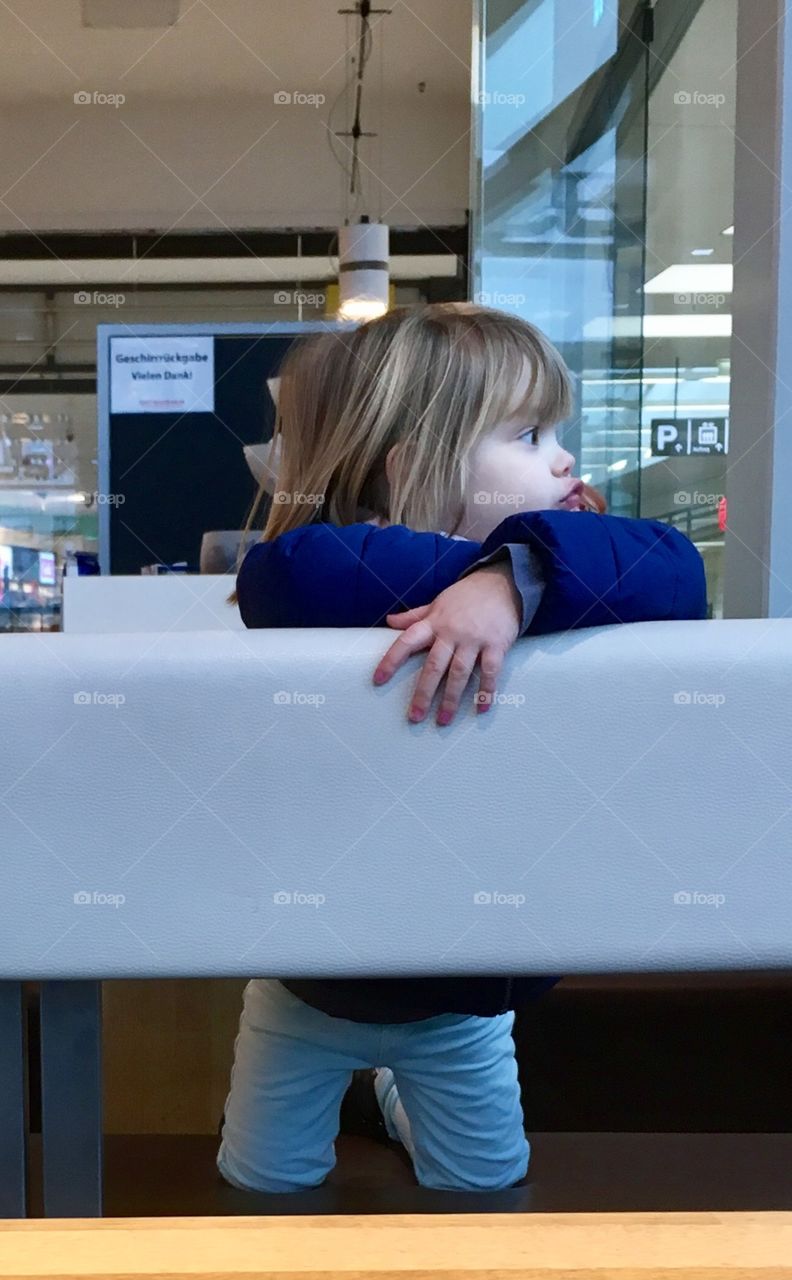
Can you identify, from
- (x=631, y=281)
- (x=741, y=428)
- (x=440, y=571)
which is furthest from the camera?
(x=631, y=281)

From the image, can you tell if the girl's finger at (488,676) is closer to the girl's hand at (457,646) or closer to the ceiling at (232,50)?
the girl's hand at (457,646)

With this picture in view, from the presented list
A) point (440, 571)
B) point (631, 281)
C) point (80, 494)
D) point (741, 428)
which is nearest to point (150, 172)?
point (80, 494)

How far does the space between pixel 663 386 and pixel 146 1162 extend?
2.21 meters

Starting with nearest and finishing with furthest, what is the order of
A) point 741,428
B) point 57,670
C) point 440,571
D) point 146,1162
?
point 57,670 < point 440,571 < point 146,1162 < point 741,428

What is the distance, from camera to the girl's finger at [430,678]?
0.66 m

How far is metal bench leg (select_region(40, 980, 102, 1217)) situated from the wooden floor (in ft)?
0.40

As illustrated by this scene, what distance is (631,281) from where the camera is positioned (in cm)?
315

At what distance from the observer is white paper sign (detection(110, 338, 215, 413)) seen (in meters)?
2.69

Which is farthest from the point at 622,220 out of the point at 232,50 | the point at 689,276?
the point at 232,50

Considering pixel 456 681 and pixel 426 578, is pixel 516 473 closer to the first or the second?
pixel 426 578

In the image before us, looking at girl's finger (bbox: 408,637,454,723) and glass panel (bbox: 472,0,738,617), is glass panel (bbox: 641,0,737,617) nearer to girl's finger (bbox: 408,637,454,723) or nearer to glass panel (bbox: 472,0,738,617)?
glass panel (bbox: 472,0,738,617)

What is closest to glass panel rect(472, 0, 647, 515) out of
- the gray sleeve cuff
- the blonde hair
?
the blonde hair

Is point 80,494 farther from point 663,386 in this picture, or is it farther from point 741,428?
point 741,428

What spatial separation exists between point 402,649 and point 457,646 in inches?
1.2
